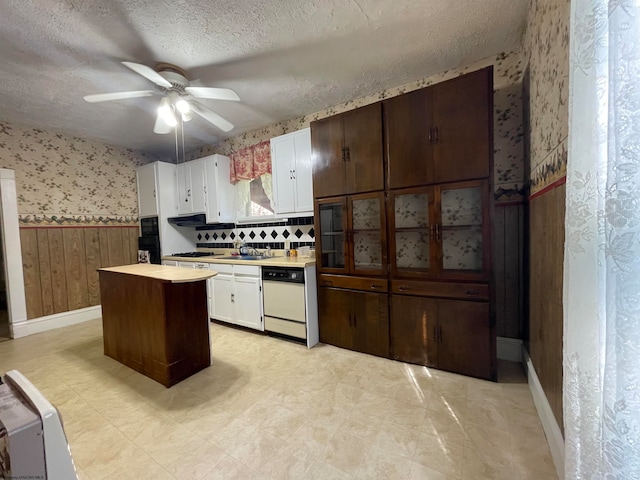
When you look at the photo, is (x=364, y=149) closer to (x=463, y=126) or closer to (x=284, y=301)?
(x=463, y=126)

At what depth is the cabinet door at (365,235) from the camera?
97.7 inches

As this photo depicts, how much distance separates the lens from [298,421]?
1693mm

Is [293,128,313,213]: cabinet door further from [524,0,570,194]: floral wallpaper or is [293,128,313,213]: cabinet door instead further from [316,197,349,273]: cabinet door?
[524,0,570,194]: floral wallpaper

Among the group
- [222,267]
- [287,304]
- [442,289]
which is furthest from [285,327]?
[442,289]

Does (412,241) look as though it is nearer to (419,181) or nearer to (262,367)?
(419,181)

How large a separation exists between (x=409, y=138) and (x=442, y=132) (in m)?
0.25

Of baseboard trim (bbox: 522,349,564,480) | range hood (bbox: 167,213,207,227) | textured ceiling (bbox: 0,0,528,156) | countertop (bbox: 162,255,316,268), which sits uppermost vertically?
textured ceiling (bbox: 0,0,528,156)

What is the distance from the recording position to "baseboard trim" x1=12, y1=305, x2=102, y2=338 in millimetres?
3299

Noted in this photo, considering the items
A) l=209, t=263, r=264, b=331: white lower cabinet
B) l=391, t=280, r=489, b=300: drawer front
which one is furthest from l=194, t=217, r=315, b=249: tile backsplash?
l=391, t=280, r=489, b=300: drawer front

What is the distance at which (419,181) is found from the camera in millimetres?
2234

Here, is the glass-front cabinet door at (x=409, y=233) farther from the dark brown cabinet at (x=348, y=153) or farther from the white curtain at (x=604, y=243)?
the white curtain at (x=604, y=243)

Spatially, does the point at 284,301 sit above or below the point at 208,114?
below

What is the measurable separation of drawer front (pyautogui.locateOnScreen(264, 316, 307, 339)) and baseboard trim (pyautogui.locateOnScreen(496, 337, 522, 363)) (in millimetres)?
1804

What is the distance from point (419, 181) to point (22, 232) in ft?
15.7
